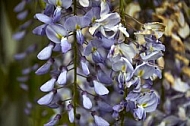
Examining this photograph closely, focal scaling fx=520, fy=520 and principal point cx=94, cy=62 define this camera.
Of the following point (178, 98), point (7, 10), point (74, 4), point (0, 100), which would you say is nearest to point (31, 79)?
point (0, 100)

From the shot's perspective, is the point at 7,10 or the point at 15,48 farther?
the point at 15,48

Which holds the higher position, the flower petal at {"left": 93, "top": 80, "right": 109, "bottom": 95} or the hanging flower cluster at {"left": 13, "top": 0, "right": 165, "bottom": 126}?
the hanging flower cluster at {"left": 13, "top": 0, "right": 165, "bottom": 126}

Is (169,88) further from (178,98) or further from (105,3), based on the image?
(105,3)

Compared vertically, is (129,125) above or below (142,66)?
below

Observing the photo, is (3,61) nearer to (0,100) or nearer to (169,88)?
(0,100)

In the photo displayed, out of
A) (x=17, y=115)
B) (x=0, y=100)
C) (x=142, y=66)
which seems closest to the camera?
(x=142, y=66)

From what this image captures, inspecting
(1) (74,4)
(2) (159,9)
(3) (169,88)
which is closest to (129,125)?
(3) (169,88)

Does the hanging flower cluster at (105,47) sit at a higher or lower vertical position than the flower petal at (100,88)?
higher

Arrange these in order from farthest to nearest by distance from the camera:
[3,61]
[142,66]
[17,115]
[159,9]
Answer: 1. [17,115]
2. [3,61]
3. [159,9]
4. [142,66]

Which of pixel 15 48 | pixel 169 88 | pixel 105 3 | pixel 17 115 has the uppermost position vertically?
pixel 105 3
